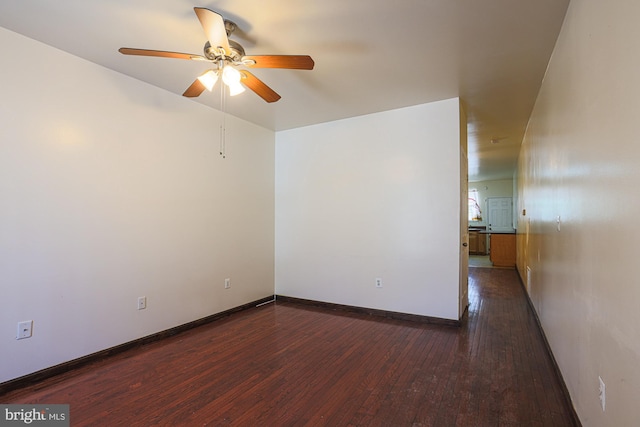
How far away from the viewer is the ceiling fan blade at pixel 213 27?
5.32 feet

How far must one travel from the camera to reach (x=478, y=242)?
385 inches

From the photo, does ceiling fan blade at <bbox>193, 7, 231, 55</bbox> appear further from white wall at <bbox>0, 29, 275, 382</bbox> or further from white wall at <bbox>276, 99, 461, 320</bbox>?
white wall at <bbox>276, 99, 461, 320</bbox>

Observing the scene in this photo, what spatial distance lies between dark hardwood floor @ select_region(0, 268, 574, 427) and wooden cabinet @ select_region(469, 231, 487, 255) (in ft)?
22.1

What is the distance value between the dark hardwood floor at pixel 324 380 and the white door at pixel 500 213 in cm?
713

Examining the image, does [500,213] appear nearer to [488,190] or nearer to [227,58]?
[488,190]

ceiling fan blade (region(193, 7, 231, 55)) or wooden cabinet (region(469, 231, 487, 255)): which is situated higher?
ceiling fan blade (region(193, 7, 231, 55))

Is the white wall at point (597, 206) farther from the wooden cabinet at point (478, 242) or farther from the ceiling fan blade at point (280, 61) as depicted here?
the wooden cabinet at point (478, 242)

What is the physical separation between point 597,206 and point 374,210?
2.58 meters

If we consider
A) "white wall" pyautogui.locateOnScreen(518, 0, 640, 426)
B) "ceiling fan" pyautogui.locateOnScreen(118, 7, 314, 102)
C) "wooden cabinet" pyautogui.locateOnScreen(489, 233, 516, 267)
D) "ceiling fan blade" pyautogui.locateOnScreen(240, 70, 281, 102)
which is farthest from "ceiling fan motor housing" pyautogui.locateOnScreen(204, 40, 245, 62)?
"wooden cabinet" pyautogui.locateOnScreen(489, 233, 516, 267)

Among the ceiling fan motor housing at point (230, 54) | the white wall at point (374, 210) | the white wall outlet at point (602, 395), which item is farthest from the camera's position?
the white wall at point (374, 210)

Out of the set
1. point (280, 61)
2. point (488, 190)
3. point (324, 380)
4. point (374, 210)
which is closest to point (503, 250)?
point (488, 190)

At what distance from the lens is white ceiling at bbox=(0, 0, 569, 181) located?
1.97 meters

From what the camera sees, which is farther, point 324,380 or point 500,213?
point 500,213

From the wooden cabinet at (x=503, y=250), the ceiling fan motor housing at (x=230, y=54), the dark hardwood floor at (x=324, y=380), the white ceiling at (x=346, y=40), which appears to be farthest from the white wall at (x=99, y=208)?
the wooden cabinet at (x=503, y=250)
